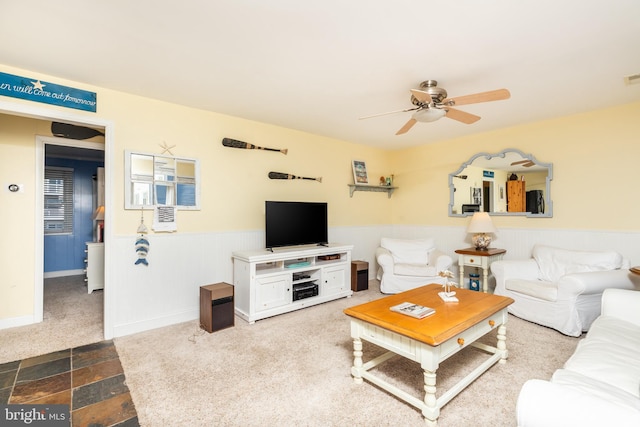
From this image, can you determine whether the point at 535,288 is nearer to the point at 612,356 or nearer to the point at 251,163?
the point at 612,356

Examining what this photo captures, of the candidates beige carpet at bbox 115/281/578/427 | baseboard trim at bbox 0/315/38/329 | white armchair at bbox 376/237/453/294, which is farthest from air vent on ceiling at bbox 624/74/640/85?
baseboard trim at bbox 0/315/38/329

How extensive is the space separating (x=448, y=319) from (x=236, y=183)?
9.09 ft

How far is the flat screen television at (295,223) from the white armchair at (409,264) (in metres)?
1.01

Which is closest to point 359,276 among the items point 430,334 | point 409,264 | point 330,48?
point 409,264

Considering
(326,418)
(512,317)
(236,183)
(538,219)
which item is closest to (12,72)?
(236,183)

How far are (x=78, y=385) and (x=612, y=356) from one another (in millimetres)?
3256

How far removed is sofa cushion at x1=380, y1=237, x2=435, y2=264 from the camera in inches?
179

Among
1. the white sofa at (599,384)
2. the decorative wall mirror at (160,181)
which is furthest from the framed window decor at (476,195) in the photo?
the decorative wall mirror at (160,181)

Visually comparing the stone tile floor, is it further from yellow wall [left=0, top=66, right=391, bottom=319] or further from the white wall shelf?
the white wall shelf

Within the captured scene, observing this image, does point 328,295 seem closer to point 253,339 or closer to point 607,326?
point 253,339

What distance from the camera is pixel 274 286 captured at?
3.44m

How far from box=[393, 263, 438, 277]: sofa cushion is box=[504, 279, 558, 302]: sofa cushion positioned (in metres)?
0.91

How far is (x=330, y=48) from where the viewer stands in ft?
7.03

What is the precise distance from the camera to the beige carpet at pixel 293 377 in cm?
176
